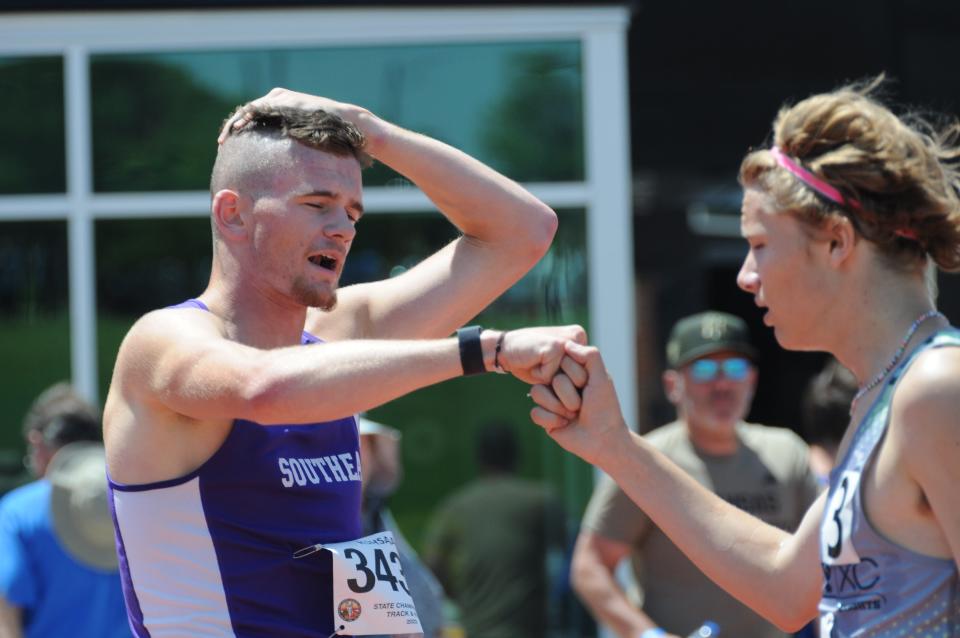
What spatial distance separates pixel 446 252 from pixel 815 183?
971 millimetres

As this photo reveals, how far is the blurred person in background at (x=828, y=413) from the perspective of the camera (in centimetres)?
546

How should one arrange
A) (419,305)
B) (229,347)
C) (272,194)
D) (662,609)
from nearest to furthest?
(229,347), (272,194), (419,305), (662,609)

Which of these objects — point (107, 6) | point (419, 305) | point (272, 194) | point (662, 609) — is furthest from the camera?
point (107, 6)

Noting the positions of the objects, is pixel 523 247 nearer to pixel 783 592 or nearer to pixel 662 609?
pixel 783 592

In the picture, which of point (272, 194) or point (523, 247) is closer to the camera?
point (272, 194)

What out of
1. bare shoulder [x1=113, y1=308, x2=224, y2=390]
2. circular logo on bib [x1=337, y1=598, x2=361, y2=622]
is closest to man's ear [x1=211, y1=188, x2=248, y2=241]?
bare shoulder [x1=113, y1=308, x2=224, y2=390]

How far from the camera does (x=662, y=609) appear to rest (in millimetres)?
4996

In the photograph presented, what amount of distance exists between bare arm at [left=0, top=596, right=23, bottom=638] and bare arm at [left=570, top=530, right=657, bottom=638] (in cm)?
208

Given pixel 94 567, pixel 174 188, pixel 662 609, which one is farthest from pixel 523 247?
pixel 174 188

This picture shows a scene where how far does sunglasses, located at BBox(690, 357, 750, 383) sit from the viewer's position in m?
5.26

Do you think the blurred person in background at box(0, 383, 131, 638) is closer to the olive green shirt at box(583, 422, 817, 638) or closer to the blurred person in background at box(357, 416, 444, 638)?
the blurred person in background at box(357, 416, 444, 638)

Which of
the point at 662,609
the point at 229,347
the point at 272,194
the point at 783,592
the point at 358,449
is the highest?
the point at 272,194

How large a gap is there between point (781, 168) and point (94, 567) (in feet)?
10.9

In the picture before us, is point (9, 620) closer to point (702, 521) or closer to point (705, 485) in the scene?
point (705, 485)
